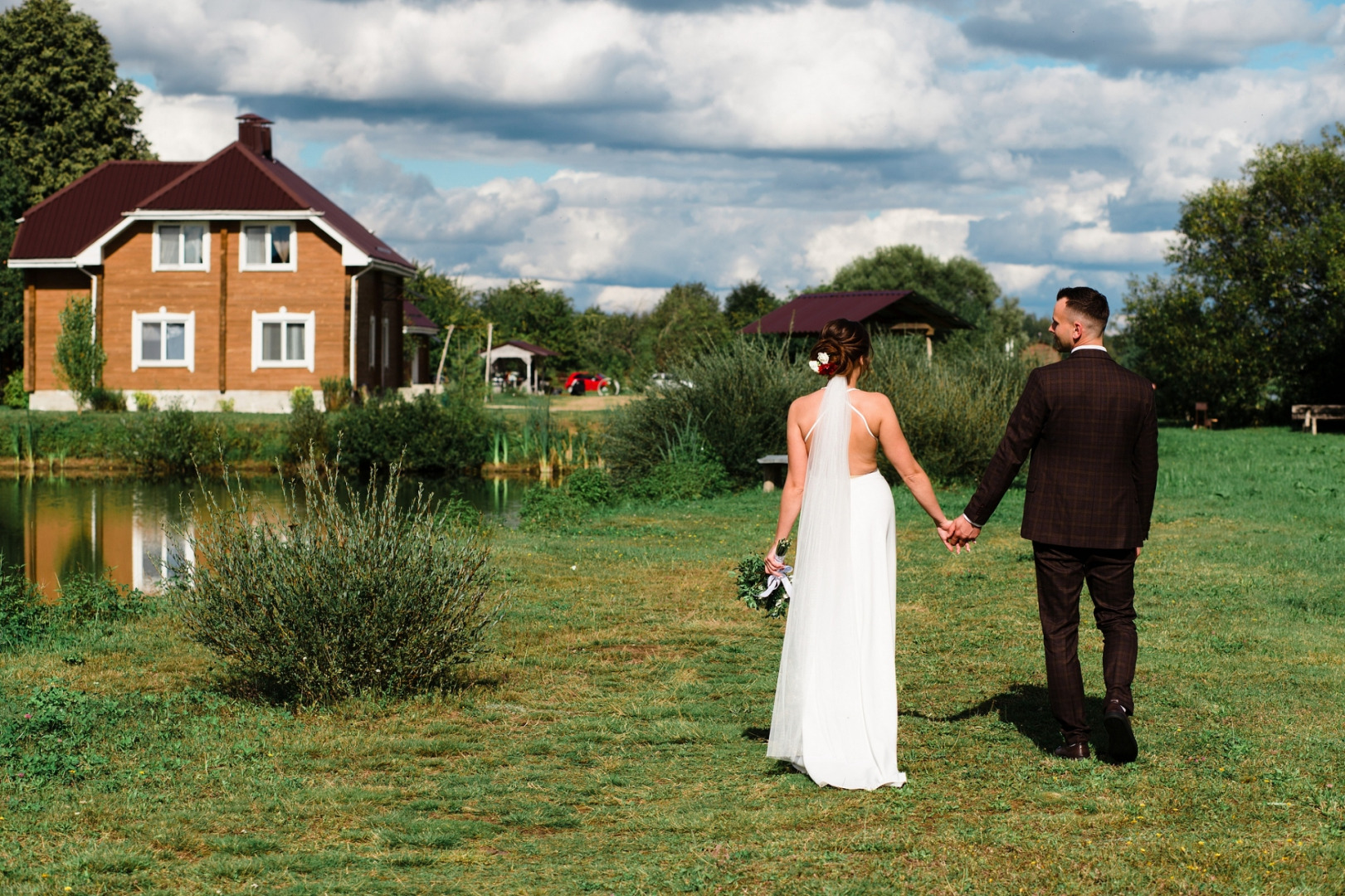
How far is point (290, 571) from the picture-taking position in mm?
7602

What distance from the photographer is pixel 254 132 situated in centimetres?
4378

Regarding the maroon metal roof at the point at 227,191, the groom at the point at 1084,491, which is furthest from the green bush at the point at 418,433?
the groom at the point at 1084,491

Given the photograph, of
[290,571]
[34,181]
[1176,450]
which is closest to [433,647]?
[290,571]

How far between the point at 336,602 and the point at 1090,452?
426 centimetres

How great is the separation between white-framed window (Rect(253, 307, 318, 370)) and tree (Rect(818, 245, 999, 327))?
46544 millimetres

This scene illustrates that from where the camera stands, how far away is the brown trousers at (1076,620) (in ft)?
21.0

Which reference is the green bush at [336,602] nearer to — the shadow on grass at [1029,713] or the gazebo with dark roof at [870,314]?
the shadow on grass at [1029,713]

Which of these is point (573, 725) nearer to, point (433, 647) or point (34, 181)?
point (433, 647)

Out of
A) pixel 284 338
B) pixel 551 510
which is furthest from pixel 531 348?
pixel 551 510

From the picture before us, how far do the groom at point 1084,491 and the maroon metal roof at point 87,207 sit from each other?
1599 inches

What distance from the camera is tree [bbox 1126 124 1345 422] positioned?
4197 centimetres

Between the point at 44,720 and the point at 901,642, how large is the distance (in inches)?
232

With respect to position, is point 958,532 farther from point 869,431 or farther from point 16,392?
point 16,392

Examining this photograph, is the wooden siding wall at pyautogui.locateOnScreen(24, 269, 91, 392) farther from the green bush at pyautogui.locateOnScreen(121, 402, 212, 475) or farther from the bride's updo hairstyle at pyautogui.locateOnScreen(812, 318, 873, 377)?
the bride's updo hairstyle at pyautogui.locateOnScreen(812, 318, 873, 377)
